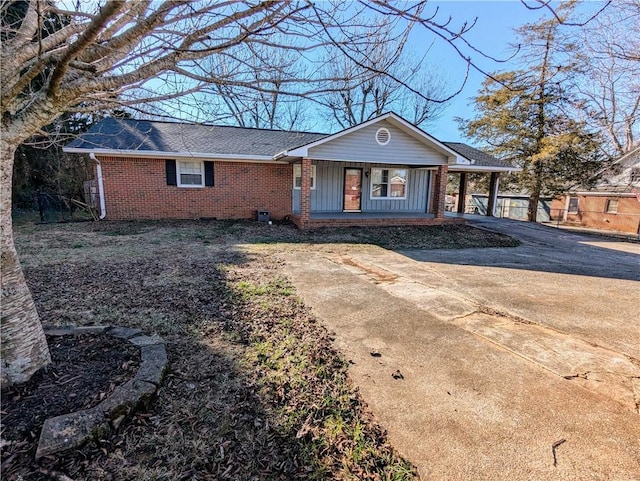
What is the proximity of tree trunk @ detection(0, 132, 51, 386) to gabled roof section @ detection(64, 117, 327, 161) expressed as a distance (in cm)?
802

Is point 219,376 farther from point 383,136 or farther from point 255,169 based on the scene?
point 255,169

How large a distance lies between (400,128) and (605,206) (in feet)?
65.8

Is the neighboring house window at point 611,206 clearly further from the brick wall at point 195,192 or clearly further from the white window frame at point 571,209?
the brick wall at point 195,192

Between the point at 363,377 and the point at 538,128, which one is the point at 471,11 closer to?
the point at 363,377

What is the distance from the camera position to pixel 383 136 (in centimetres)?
1117

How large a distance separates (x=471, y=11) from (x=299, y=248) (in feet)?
21.0

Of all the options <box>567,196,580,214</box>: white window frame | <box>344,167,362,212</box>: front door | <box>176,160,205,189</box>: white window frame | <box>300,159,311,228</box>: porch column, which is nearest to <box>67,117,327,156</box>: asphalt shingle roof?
<box>176,160,205,189</box>: white window frame

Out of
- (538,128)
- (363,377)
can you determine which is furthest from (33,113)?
(538,128)

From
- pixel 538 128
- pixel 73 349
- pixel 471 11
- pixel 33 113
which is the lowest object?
pixel 73 349

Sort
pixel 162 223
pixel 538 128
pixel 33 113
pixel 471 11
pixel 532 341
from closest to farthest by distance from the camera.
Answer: pixel 33 113 < pixel 471 11 < pixel 532 341 < pixel 162 223 < pixel 538 128

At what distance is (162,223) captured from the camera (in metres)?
10.9

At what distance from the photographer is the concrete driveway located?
197 cm

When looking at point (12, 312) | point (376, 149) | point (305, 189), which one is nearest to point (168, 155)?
point (305, 189)

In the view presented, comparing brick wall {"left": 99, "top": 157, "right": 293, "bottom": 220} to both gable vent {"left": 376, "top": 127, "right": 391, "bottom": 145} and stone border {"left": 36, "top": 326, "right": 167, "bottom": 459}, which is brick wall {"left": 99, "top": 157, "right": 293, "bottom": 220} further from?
stone border {"left": 36, "top": 326, "right": 167, "bottom": 459}
